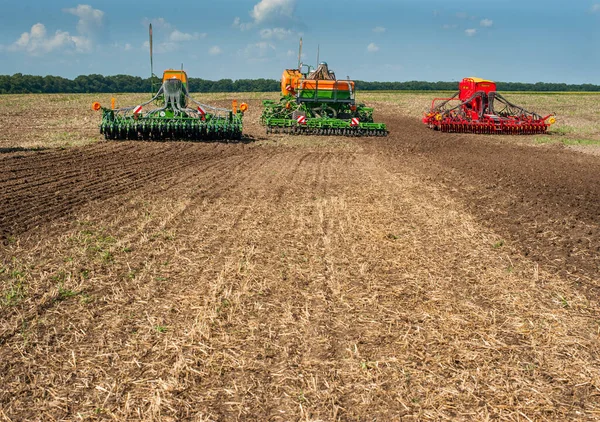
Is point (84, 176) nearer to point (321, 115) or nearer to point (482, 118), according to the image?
point (321, 115)

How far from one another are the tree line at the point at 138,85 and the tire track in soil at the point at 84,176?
35789mm

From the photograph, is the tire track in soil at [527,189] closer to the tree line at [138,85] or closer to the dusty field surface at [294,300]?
the dusty field surface at [294,300]

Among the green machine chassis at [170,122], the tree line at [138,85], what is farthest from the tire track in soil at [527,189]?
the tree line at [138,85]

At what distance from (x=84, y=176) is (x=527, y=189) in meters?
9.18

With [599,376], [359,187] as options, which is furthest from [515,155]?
A: [599,376]

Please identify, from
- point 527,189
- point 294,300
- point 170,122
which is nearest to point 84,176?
point 170,122

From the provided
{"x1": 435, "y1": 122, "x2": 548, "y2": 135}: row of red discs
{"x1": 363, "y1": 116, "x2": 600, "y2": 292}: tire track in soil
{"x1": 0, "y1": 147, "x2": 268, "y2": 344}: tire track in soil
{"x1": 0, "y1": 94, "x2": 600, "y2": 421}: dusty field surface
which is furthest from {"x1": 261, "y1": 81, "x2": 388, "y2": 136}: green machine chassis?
{"x1": 0, "y1": 94, "x2": 600, "y2": 421}: dusty field surface

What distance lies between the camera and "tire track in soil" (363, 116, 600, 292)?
684cm

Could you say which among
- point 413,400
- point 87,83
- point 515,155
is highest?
point 87,83

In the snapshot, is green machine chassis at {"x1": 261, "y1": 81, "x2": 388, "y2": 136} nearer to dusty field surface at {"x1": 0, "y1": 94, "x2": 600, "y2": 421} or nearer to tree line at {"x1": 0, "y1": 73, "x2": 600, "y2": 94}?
dusty field surface at {"x1": 0, "y1": 94, "x2": 600, "y2": 421}

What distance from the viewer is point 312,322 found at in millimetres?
4648

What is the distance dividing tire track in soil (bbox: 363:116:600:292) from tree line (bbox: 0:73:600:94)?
3596 cm

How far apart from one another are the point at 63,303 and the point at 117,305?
1.65 ft

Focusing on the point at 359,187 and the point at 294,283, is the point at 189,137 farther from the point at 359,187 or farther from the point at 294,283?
the point at 294,283
